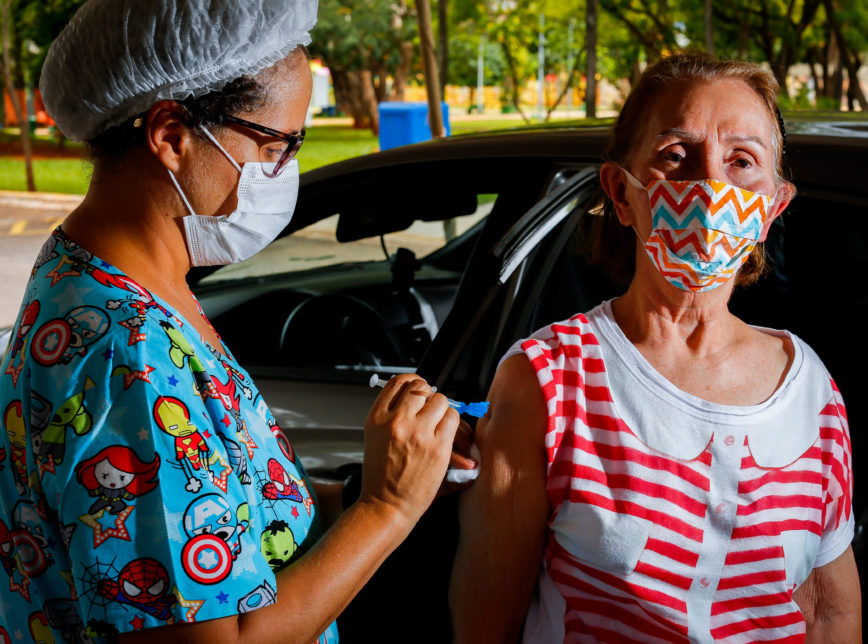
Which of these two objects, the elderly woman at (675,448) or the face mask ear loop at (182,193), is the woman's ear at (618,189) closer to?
the elderly woman at (675,448)

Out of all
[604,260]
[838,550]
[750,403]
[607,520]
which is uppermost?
[604,260]

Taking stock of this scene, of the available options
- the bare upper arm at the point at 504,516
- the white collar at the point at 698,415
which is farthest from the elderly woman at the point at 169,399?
the white collar at the point at 698,415

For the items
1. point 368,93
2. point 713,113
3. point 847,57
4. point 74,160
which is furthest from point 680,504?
point 368,93

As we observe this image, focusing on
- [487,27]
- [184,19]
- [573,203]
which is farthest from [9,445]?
[487,27]

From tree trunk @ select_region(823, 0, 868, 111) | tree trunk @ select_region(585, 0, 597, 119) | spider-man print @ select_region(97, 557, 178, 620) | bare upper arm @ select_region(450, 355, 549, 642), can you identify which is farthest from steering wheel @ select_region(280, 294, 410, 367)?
tree trunk @ select_region(823, 0, 868, 111)

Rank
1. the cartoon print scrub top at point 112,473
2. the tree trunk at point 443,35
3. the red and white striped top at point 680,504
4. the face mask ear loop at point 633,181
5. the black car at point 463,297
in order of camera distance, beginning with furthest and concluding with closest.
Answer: the tree trunk at point 443,35 → the black car at point 463,297 → the face mask ear loop at point 633,181 → the red and white striped top at point 680,504 → the cartoon print scrub top at point 112,473

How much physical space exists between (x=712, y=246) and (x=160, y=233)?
0.96m

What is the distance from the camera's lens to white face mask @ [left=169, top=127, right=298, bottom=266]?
4.87 ft

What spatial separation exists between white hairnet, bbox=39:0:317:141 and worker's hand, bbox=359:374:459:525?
597 millimetres

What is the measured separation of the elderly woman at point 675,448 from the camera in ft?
5.54

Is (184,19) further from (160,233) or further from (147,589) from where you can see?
(147,589)

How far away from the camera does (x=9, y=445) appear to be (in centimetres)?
128

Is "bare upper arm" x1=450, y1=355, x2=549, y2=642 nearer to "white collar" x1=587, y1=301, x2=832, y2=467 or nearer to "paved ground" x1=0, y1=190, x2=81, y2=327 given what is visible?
"white collar" x1=587, y1=301, x2=832, y2=467

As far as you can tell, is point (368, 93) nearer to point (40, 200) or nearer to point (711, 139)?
point (40, 200)
